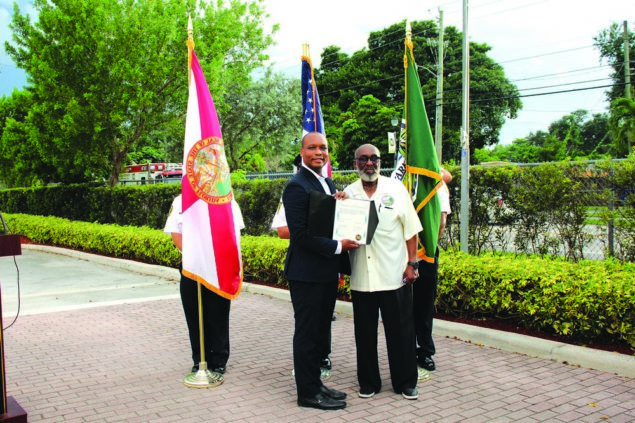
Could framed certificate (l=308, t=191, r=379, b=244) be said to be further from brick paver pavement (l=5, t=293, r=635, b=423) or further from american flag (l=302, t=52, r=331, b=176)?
american flag (l=302, t=52, r=331, b=176)

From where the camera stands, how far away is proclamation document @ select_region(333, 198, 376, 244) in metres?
4.48

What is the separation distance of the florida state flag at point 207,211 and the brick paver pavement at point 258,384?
0.96 metres

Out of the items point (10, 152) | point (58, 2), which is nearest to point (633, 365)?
point (58, 2)

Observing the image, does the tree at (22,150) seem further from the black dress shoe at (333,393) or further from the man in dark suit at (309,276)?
the black dress shoe at (333,393)

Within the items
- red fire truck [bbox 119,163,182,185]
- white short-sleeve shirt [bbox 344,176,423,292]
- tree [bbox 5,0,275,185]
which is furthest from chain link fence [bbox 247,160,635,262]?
red fire truck [bbox 119,163,182,185]

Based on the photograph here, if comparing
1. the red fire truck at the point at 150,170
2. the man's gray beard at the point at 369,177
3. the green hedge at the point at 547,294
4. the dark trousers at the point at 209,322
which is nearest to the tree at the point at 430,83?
the red fire truck at the point at 150,170

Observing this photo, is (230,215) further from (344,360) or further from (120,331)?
(120,331)

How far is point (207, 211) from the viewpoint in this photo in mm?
5301

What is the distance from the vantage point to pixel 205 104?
545cm

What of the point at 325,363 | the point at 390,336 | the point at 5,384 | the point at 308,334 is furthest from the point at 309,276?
the point at 5,384

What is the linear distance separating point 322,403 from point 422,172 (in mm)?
2207

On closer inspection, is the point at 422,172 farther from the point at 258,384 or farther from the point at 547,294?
the point at 258,384

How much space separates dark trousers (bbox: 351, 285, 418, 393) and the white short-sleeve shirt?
13 cm

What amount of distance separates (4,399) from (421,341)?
11.2 ft
